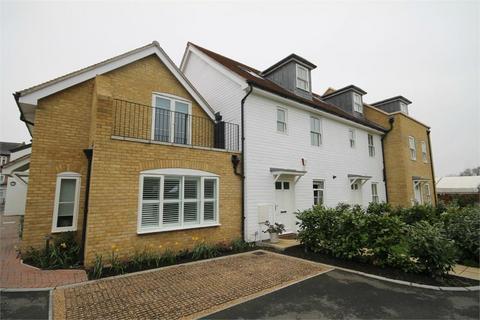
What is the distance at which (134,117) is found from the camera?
8742mm

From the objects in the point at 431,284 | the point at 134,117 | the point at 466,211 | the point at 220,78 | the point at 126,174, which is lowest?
the point at 431,284

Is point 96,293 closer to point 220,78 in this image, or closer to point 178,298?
point 178,298

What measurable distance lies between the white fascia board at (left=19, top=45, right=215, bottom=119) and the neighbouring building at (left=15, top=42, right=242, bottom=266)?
31mm

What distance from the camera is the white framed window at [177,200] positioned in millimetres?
7074

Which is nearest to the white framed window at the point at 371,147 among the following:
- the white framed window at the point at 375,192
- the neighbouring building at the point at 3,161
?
the white framed window at the point at 375,192

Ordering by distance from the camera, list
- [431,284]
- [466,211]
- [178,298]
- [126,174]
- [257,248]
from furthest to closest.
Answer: [257,248] < [466,211] < [126,174] < [431,284] < [178,298]

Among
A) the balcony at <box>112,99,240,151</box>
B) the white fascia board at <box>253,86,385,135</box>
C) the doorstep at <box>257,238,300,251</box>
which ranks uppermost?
the white fascia board at <box>253,86,385,135</box>

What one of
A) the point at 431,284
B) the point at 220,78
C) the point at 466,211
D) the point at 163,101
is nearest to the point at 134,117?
the point at 163,101

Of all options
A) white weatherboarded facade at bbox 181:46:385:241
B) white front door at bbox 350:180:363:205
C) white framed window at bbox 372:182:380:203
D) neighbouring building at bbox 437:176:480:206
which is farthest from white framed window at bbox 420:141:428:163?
neighbouring building at bbox 437:176:480:206

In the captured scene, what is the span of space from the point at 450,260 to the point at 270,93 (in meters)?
7.77

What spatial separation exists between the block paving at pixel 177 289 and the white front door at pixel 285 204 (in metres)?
3.51

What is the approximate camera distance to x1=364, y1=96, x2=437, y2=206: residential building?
16188 mm

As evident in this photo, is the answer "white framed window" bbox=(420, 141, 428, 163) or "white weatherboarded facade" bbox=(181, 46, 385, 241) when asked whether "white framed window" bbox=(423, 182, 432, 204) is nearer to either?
"white framed window" bbox=(420, 141, 428, 163)

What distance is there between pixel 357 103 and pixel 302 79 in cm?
713
